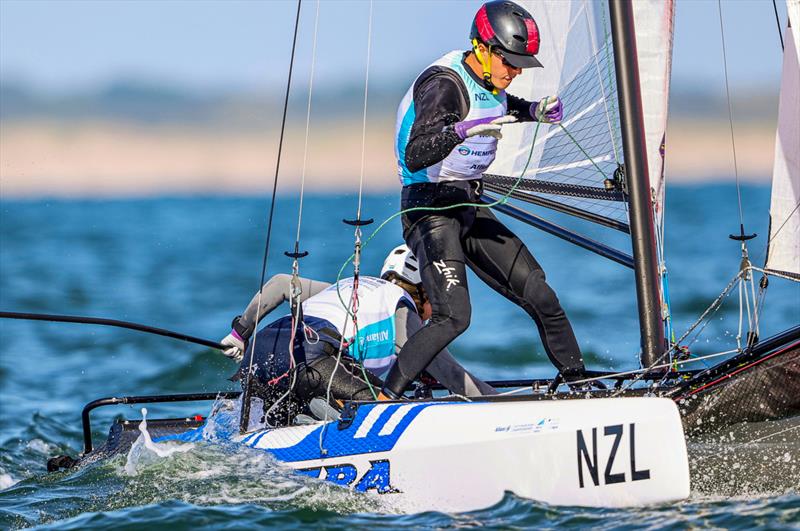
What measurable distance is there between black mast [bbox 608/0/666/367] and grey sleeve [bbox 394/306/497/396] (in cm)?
73

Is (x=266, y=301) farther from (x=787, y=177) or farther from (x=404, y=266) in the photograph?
(x=787, y=177)

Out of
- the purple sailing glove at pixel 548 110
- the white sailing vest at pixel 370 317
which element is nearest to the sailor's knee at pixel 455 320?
the white sailing vest at pixel 370 317

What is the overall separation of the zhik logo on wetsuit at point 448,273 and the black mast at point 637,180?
2.50 feet

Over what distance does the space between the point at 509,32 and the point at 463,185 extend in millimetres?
652

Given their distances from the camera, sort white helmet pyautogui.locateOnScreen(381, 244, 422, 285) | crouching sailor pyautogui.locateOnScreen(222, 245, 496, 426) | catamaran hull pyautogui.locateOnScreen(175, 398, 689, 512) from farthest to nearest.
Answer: white helmet pyautogui.locateOnScreen(381, 244, 422, 285) → crouching sailor pyautogui.locateOnScreen(222, 245, 496, 426) → catamaran hull pyautogui.locateOnScreen(175, 398, 689, 512)

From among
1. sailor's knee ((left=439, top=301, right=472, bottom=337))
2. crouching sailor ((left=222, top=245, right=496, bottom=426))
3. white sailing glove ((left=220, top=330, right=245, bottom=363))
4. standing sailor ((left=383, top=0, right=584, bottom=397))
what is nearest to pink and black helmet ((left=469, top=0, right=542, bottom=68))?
standing sailor ((left=383, top=0, right=584, bottom=397))

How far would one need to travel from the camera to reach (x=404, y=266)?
17.7 feet

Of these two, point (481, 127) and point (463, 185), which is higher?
point (481, 127)

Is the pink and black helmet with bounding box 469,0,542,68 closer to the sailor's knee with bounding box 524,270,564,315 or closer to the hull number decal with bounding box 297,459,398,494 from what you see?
the sailor's knee with bounding box 524,270,564,315

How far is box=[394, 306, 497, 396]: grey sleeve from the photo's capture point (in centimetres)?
519

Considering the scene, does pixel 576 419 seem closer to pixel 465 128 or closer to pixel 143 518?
pixel 465 128

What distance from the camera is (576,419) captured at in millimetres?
4188

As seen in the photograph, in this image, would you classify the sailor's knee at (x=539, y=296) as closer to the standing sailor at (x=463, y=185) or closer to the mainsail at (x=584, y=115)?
the standing sailor at (x=463, y=185)

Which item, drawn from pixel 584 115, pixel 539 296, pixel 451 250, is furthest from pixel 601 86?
pixel 451 250
